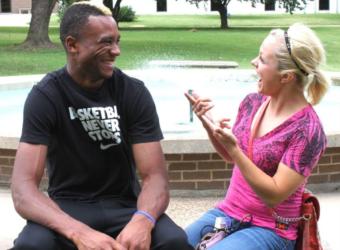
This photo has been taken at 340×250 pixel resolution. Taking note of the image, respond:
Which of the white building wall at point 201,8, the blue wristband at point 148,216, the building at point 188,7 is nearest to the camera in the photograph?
the blue wristband at point 148,216

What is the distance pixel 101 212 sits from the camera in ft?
10.4

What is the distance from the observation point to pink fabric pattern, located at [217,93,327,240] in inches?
113

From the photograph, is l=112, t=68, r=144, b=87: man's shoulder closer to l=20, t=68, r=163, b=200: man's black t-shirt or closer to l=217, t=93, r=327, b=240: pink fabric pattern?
l=20, t=68, r=163, b=200: man's black t-shirt

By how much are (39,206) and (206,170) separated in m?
2.77

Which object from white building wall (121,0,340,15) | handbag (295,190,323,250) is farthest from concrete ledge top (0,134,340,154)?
white building wall (121,0,340,15)

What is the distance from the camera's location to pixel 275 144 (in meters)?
2.94

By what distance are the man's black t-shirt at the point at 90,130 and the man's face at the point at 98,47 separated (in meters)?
0.10

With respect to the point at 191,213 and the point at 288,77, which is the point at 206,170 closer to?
the point at 191,213

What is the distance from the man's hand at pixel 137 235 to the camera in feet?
9.68

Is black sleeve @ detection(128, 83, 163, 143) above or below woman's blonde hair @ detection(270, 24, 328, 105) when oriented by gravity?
below

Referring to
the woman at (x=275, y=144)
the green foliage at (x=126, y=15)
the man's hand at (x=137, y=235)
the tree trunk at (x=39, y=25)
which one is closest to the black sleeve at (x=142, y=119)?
the woman at (x=275, y=144)

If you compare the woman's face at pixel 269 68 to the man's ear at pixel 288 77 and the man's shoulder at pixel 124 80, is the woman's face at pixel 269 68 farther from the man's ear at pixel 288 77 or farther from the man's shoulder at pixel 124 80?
the man's shoulder at pixel 124 80

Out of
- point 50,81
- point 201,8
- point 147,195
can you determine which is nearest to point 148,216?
point 147,195

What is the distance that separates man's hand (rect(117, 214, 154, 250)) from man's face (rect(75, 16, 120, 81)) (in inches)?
26.0
